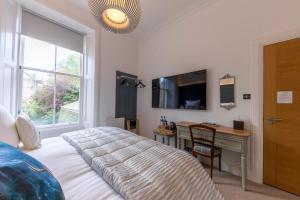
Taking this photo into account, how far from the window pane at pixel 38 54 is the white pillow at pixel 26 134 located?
1.52m

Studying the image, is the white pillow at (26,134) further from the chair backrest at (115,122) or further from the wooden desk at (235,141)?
the wooden desk at (235,141)

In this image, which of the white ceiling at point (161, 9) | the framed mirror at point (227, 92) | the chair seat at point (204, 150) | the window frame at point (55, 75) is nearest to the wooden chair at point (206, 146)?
the chair seat at point (204, 150)

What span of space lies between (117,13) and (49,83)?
2.09 metres

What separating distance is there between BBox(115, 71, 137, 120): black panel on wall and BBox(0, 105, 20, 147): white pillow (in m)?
2.31

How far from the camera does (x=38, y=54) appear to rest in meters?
2.70

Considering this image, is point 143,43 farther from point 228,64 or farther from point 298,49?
point 298,49

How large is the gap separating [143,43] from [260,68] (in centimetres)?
288

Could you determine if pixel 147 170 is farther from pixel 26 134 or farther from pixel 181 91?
pixel 181 91

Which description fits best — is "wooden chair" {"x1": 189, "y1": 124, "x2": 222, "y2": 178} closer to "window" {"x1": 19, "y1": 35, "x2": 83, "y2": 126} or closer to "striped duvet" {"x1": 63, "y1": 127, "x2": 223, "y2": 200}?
"striped duvet" {"x1": 63, "y1": 127, "x2": 223, "y2": 200}

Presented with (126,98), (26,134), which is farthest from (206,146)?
(126,98)

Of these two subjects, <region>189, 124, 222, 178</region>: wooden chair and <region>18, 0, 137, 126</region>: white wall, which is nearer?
<region>189, 124, 222, 178</region>: wooden chair

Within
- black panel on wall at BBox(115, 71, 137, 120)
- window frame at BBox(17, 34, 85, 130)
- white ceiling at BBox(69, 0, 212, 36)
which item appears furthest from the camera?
black panel on wall at BBox(115, 71, 137, 120)

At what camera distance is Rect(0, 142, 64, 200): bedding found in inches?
18.7

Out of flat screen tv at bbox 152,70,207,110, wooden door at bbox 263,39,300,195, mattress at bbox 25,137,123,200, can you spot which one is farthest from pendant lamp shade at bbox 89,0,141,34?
wooden door at bbox 263,39,300,195
